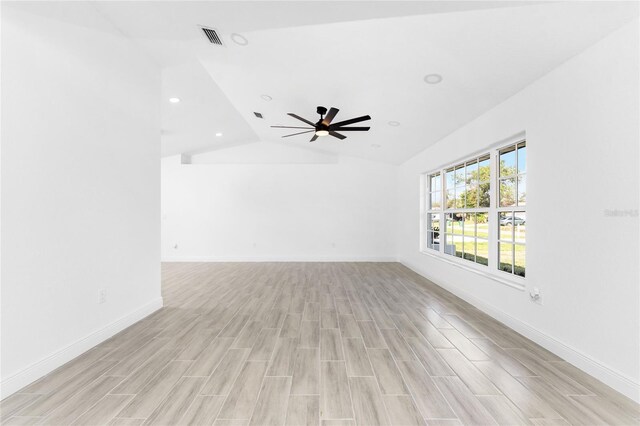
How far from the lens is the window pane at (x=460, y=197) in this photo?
4.52m

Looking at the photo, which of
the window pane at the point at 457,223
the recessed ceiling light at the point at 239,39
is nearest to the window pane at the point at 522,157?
the window pane at the point at 457,223

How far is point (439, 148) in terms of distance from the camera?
496 cm

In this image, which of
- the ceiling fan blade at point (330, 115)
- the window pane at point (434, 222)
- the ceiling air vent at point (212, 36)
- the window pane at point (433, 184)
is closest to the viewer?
the ceiling air vent at point (212, 36)

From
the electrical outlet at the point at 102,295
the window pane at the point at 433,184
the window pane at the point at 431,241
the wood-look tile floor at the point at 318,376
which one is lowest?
the wood-look tile floor at the point at 318,376

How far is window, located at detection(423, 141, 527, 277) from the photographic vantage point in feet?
10.5

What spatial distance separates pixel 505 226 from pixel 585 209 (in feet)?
3.99

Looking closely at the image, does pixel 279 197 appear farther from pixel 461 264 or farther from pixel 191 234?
pixel 461 264

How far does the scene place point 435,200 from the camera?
564cm

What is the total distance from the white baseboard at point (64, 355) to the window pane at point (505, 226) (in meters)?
4.34

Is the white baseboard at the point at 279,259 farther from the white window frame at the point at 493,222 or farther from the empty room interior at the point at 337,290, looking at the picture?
the empty room interior at the point at 337,290

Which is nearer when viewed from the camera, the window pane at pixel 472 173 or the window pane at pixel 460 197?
the window pane at pixel 472 173

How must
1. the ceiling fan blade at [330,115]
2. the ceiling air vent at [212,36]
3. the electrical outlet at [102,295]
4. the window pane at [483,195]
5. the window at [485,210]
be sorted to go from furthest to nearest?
the window pane at [483,195] < the ceiling fan blade at [330,115] < the window at [485,210] < the ceiling air vent at [212,36] < the electrical outlet at [102,295]

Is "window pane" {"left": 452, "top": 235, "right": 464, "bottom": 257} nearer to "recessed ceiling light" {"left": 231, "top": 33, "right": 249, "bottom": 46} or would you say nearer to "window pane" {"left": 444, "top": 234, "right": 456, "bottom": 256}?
"window pane" {"left": 444, "top": 234, "right": 456, "bottom": 256}

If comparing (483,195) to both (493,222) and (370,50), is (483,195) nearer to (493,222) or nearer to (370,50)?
(493,222)
